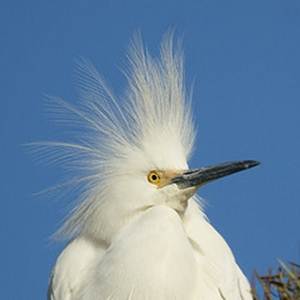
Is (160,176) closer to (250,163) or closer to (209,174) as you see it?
(209,174)

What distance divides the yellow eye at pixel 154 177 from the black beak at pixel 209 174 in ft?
0.38

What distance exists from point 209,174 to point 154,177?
1.16 feet

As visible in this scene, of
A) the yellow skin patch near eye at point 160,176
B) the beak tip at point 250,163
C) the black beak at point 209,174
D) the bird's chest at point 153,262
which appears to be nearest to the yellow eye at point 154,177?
the yellow skin patch near eye at point 160,176

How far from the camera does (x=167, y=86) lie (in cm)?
586

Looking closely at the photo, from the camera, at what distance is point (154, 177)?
531 centimetres

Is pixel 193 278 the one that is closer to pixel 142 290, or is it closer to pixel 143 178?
pixel 142 290

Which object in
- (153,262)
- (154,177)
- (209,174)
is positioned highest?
(209,174)

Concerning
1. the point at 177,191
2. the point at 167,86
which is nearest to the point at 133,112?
the point at 167,86

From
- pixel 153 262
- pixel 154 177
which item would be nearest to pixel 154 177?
pixel 154 177

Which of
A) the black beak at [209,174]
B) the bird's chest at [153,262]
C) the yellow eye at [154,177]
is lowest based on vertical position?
the bird's chest at [153,262]

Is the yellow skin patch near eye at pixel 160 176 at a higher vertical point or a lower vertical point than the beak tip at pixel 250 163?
lower

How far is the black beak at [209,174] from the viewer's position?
521cm

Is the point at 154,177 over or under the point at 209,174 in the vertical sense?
under

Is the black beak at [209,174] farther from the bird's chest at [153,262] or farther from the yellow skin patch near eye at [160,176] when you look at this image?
the bird's chest at [153,262]
